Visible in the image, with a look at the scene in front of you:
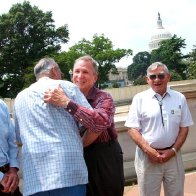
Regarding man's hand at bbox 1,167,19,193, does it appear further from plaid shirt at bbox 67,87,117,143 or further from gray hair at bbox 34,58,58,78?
gray hair at bbox 34,58,58,78

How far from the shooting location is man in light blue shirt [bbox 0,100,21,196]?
274 centimetres

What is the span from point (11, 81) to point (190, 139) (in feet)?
152

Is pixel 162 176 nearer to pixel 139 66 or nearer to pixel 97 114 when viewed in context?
pixel 97 114

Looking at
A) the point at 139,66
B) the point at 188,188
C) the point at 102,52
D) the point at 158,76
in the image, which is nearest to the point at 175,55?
the point at 102,52

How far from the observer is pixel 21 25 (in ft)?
172

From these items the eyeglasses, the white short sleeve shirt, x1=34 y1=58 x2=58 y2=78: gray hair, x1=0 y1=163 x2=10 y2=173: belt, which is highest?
x1=34 y1=58 x2=58 y2=78: gray hair

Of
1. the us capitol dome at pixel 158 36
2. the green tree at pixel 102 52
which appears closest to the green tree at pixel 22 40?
the green tree at pixel 102 52

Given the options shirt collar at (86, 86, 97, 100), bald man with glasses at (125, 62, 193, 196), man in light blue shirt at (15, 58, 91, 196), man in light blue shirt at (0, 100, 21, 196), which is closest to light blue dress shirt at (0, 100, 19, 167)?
man in light blue shirt at (0, 100, 21, 196)

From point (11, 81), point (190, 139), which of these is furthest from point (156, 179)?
point (11, 81)

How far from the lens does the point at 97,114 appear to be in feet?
8.81

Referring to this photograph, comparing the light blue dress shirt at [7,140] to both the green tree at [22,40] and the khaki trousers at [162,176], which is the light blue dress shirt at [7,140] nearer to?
the khaki trousers at [162,176]

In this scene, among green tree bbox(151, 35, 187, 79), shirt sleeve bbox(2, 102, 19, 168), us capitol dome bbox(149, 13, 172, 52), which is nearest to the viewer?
shirt sleeve bbox(2, 102, 19, 168)

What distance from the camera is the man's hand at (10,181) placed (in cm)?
273

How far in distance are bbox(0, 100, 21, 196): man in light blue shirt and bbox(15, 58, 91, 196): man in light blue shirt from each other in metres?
0.20
